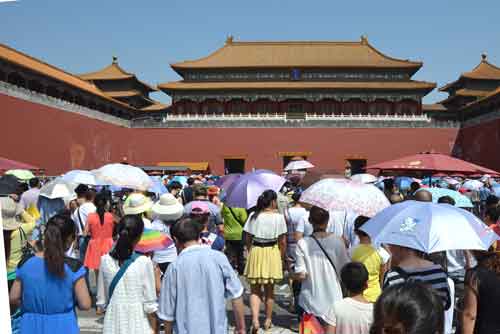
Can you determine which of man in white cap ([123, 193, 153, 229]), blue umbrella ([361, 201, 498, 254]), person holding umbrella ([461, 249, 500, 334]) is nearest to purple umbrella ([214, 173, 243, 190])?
man in white cap ([123, 193, 153, 229])

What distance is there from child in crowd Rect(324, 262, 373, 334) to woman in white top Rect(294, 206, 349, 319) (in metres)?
0.71

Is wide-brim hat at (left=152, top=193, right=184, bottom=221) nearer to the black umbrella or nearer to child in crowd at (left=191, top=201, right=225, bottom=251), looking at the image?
child in crowd at (left=191, top=201, right=225, bottom=251)

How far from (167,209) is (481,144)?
23421 mm

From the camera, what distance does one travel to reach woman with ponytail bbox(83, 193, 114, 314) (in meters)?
4.96

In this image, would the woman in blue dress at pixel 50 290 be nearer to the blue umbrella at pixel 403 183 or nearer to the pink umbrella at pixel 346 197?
the pink umbrella at pixel 346 197

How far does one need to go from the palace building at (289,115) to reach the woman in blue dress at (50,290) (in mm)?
21842

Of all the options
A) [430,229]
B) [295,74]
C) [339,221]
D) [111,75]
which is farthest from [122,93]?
[430,229]

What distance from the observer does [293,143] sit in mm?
27328

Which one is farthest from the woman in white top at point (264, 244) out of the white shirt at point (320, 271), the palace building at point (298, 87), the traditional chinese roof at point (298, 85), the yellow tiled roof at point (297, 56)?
the yellow tiled roof at point (297, 56)

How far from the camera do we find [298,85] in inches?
1113

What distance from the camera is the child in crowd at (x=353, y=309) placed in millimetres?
2303

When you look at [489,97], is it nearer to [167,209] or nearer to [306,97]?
[306,97]

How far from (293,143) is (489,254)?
24.8 m

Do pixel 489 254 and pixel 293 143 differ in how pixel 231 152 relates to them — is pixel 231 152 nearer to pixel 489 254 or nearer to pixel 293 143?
pixel 293 143
